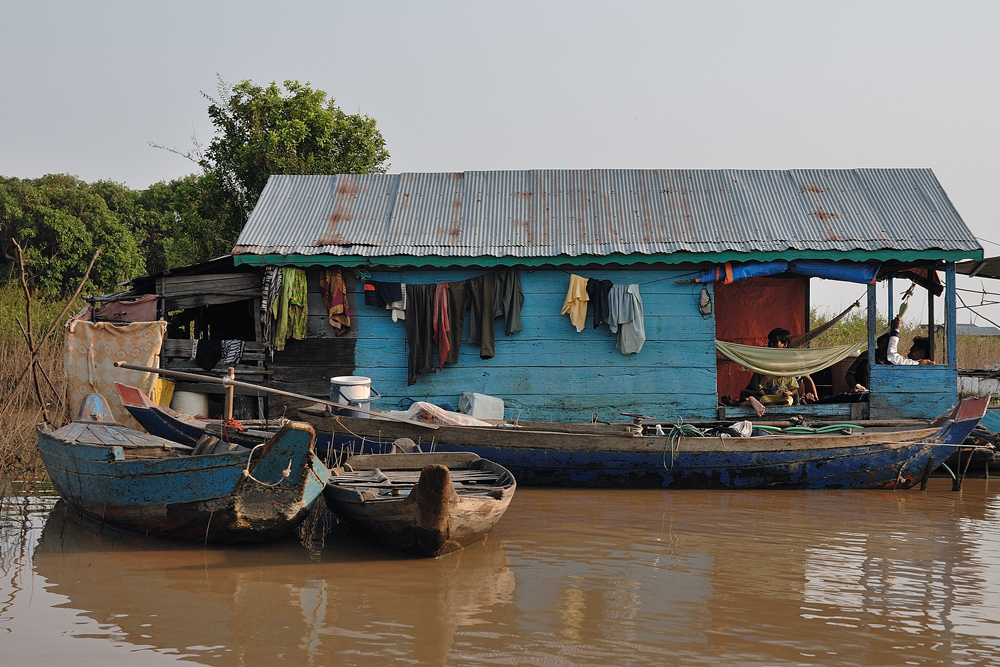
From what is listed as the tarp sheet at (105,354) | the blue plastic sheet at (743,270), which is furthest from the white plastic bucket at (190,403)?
the blue plastic sheet at (743,270)

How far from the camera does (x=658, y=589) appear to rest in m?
5.62

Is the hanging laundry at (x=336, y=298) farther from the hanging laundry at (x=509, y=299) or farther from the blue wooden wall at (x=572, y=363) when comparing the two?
the hanging laundry at (x=509, y=299)

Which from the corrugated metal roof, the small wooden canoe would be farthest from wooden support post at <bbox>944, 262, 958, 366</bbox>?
the small wooden canoe

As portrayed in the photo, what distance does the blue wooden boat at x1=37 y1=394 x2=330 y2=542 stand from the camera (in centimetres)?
615

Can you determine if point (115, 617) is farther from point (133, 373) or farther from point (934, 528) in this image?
point (934, 528)

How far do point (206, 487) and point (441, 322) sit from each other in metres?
4.54

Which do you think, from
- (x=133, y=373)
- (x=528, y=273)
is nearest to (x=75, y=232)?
(x=133, y=373)

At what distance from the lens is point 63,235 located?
62.5ft

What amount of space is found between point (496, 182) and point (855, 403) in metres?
5.77

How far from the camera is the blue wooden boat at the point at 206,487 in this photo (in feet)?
20.2

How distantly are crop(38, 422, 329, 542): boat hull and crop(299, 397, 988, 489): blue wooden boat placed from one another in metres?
2.48

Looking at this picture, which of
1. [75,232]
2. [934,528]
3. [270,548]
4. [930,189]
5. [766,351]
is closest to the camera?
[270,548]

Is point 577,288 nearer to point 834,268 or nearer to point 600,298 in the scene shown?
point 600,298

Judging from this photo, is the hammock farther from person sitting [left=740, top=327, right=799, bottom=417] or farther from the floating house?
the floating house
